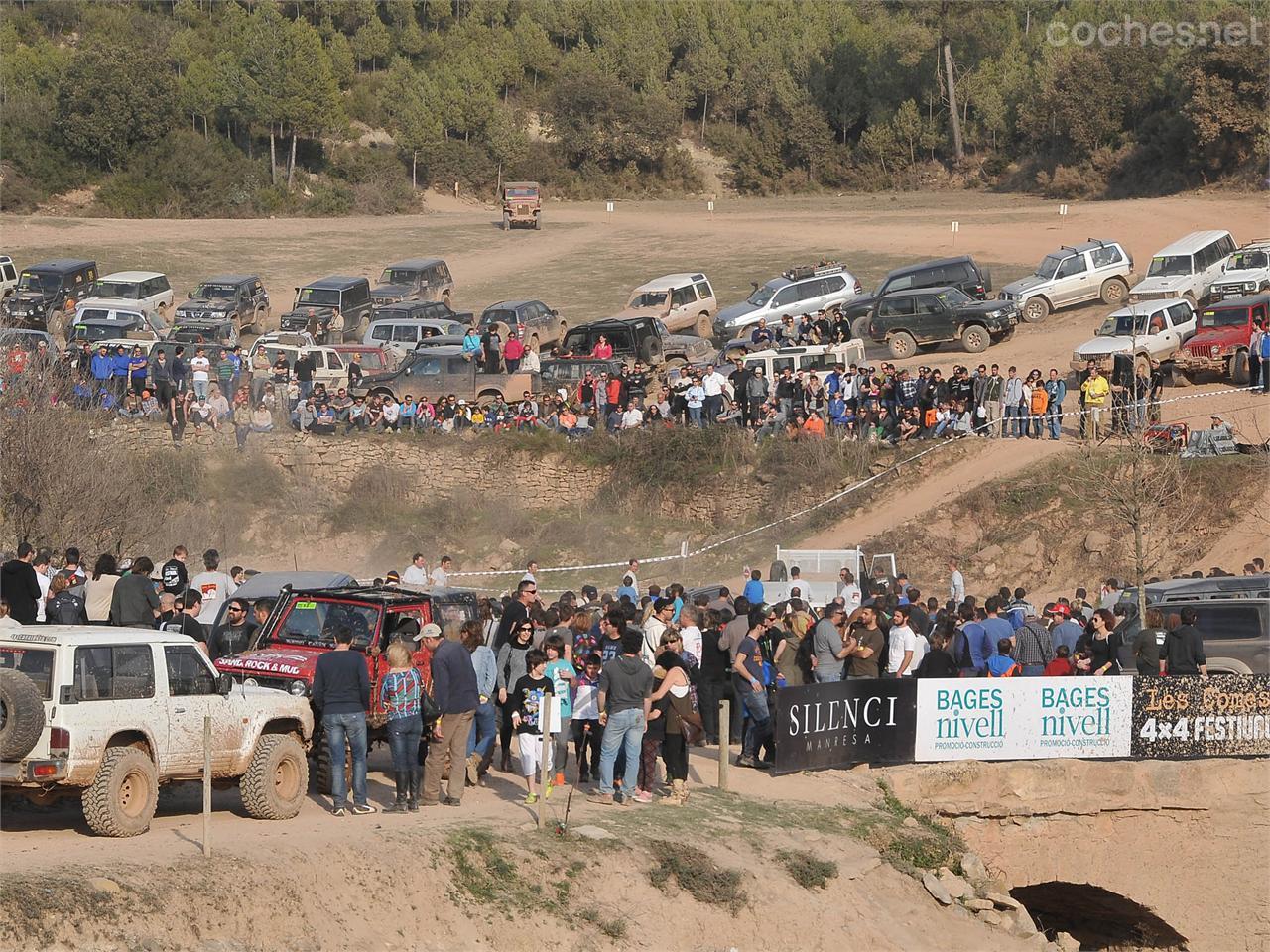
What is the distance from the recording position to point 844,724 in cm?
1778

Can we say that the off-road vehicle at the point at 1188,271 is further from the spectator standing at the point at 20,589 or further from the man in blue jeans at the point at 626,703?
the spectator standing at the point at 20,589

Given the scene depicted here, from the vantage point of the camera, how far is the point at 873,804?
17.5 metres

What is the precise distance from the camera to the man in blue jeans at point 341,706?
13.7 metres

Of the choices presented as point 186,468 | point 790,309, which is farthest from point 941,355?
point 186,468

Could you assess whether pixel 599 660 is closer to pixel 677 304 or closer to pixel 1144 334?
pixel 1144 334

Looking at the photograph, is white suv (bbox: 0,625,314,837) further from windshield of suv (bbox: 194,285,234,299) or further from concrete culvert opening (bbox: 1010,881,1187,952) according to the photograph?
windshield of suv (bbox: 194,285,234,299)

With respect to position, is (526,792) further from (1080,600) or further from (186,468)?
(186,468)

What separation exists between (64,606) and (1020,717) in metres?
10.2

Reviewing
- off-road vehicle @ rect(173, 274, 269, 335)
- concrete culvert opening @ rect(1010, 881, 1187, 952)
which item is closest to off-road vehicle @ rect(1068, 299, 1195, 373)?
concrete culvert opening @ rect(1010, 881, 1187, 952)

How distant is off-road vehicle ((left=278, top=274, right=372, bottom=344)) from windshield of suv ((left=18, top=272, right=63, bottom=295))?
262 inches

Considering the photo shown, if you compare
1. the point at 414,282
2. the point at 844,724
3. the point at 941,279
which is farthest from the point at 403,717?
the point at 414,282

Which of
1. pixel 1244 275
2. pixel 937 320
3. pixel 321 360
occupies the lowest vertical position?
pixel 321 360

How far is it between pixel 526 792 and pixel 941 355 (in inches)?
1024

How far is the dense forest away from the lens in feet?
222
